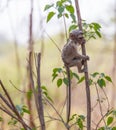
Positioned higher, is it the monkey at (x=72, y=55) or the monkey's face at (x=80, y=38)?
the monkey's face at (x=80, y=38)

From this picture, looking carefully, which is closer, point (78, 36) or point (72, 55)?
point (78, 36)

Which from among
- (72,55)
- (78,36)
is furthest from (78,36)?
(72,55)

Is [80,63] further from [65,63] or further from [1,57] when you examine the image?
[1,57]

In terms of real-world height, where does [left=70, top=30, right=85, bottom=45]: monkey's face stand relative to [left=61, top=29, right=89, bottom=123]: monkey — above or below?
above

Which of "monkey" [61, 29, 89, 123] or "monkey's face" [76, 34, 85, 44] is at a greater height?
"monkey's face" [76, 34, 85, 44]

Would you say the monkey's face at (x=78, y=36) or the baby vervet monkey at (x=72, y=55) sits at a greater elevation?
the monkey's face at (x=78, y=36)

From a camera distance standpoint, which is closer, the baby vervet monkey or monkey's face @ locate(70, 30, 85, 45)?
monkey's face @ locate(70, 30, 85, 45)

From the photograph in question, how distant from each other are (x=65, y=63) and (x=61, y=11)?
0.22m

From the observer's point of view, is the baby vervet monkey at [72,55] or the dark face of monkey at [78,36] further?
the baby vervet monkey at [72,55]

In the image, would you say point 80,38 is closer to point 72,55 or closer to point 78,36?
point 78,36

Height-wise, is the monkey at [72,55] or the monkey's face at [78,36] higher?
the monkey's face at [78,36]

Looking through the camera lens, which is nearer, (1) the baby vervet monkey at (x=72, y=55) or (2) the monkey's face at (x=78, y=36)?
(2) the monkey's face at (x=78, y=36)

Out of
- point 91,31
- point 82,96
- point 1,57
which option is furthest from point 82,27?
point 1,57

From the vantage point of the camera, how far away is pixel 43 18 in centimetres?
175
